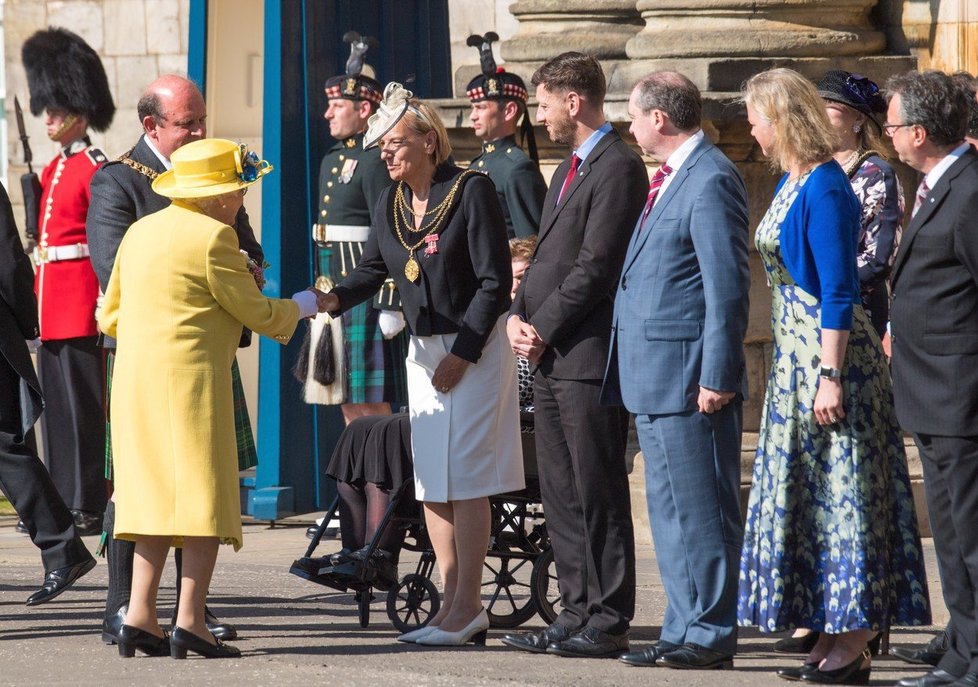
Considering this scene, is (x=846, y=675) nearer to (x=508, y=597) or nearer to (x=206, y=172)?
(x=508, y=597)

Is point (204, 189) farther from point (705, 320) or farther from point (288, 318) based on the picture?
point (705, 320)

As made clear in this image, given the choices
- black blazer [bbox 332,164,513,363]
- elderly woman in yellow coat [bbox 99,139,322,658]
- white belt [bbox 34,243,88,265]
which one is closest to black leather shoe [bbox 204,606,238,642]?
elderly woman in yellow coat [bbox 99,139,322,658]

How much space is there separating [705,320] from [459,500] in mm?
1092

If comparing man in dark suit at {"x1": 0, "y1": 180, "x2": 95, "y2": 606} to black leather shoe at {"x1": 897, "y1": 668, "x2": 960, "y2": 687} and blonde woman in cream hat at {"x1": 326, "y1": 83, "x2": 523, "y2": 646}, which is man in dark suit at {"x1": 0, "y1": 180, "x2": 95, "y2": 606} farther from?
black leather shoe at {"x1": 897, "y1": 668, "x2": 960, "y2": 687}

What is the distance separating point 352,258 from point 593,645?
3256 millimetres

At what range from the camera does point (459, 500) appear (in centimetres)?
670

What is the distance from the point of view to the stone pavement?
6121 millimetres

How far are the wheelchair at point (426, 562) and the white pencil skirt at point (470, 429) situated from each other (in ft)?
1.18

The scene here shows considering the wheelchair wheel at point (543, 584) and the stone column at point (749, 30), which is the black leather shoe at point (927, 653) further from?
the stone column at point (749, 30)

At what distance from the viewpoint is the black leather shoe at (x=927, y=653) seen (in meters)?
6.40

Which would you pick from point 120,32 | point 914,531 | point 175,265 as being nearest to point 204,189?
point 175,265

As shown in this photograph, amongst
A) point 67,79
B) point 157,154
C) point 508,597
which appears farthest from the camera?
point 67,79

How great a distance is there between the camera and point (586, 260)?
6.44m

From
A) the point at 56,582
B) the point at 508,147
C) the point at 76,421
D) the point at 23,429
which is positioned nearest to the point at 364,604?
the point at 56,582
